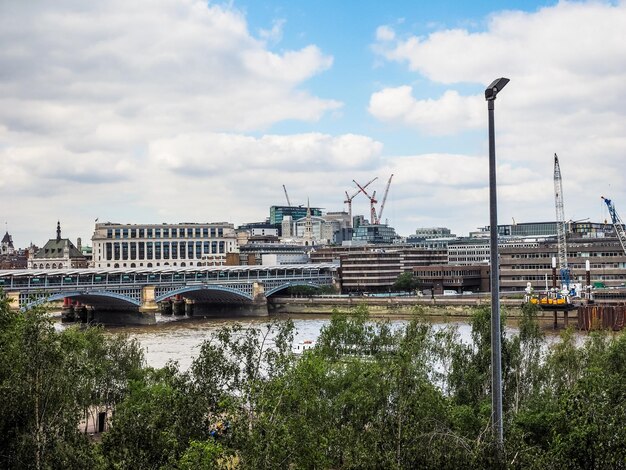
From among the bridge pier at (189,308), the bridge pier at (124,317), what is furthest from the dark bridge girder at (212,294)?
the bridge pier at (124,317)

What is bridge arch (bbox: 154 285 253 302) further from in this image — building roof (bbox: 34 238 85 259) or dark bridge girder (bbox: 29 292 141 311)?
building roof (bbox: 34 238 85 259)

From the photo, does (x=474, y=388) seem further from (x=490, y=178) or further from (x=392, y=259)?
(x=392, y=259)

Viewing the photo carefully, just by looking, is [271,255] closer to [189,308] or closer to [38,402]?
[189,308]

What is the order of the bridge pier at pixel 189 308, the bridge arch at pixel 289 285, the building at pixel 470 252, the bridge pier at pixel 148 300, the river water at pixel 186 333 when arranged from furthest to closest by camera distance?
the building at pixel 470 252 < the bridge pier at pixel 189 308 < the bridge arch at pixel 289 285 < the bridge pier at pixel 148 300 < the river water at pixel 186 333

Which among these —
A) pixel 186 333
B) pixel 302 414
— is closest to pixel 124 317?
pixel 186 333

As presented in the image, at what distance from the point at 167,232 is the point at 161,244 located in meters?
3.02

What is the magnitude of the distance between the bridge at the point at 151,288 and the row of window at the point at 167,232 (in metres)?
51.9

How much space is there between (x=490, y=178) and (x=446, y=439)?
5048mm

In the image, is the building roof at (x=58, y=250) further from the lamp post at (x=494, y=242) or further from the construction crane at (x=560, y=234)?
the lamp post at (x=494, y=242)

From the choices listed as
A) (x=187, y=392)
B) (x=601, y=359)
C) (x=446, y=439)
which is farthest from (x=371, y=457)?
(x=601, y=359)

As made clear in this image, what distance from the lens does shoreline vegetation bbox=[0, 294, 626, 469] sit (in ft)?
50.1

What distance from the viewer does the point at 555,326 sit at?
79562mm

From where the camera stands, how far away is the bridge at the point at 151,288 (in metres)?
88.3

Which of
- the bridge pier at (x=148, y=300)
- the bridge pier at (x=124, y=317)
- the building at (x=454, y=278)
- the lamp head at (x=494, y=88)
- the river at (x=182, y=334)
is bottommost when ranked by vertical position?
the river at (x=182, y=334)
